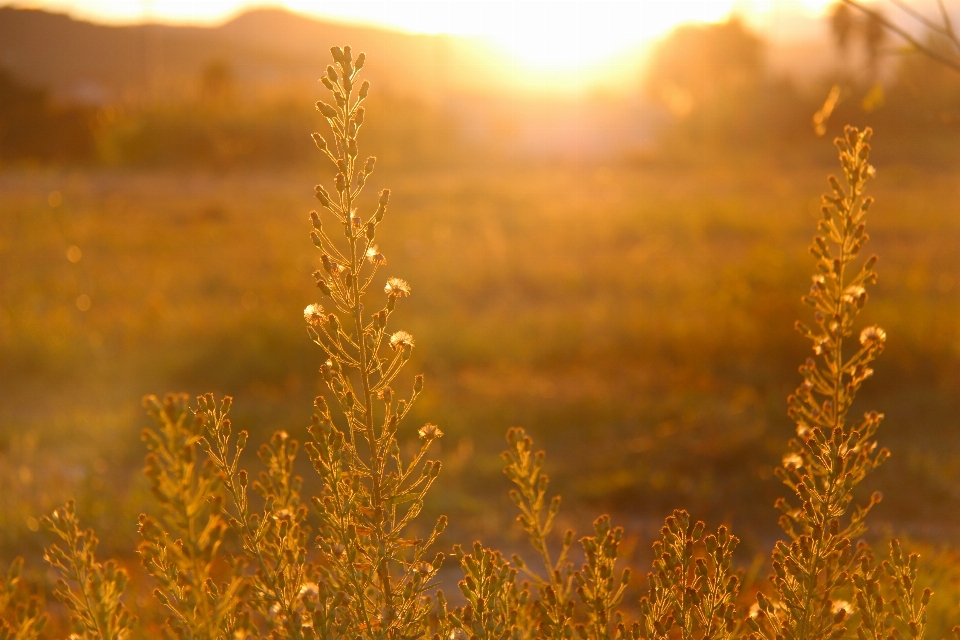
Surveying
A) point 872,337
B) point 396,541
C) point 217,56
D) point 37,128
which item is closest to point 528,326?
point 872,337

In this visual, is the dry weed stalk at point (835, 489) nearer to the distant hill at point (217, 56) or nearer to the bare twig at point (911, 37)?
the bare twig at point (911, 37)

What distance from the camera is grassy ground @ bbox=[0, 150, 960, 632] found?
4.40 m

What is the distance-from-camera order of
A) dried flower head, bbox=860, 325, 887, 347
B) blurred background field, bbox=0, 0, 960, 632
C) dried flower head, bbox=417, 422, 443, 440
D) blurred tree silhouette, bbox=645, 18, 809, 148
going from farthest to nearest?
blurred tree silhouette, bbox=645, 18, 809, 148 → blurred background field, bbox=0, 0, 960, 632 → dried flower head, bbox=860, 325, 887, 347 → dried flower head, bbox=417, 422, 443, 440

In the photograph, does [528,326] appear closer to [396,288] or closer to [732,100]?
[396,288]

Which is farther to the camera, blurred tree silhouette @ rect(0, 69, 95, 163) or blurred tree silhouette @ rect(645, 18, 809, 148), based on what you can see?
blurred tree silhouette @ rect(645, 18, 809, 148)

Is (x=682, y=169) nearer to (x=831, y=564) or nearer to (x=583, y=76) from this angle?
(x=831, y=564)

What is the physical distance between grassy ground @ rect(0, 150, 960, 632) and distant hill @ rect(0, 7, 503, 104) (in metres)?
11.4

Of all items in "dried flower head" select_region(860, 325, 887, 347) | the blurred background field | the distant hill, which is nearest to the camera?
"dried flower head" select_region(860, 325, 887, 347)

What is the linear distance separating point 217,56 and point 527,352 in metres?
59.2

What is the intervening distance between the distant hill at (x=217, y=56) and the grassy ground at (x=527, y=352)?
11.4m

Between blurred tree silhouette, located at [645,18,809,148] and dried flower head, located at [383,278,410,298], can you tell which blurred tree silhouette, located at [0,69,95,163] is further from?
dried flower head, located at [383,278,410,298]

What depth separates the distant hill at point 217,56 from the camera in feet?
132

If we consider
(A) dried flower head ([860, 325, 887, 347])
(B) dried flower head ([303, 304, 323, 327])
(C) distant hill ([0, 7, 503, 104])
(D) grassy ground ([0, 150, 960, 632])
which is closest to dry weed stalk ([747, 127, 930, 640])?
(A) dried flower head ([860, 325, 887, 347])

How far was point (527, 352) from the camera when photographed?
6.62m
